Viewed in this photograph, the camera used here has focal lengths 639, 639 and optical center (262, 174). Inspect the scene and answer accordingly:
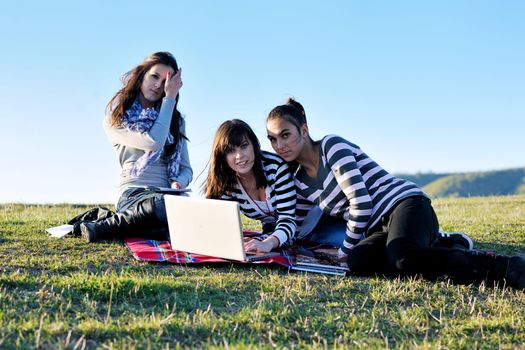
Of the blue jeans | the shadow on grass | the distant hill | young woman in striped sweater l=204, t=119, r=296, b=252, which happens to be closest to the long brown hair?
young woman in striped sweater l=204, t=119, r=296, b=252

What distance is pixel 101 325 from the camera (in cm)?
381

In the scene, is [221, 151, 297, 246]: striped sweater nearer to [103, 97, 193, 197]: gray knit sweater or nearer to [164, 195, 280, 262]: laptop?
[164, 195, 280, 262]: laptop

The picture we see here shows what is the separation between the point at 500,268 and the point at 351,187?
4.93 ft

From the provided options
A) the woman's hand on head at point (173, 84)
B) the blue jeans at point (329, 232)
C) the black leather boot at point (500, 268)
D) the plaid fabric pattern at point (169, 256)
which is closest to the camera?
the black leather boot at point (500, 268)

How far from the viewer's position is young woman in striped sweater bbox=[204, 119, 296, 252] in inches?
255

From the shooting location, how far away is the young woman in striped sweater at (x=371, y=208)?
17.9ft

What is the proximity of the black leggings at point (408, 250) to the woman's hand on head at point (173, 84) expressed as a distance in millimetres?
3041

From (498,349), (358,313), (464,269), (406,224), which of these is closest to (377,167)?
(406,224)

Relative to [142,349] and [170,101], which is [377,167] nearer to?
[170,101]

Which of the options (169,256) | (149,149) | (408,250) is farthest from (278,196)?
(149,149)

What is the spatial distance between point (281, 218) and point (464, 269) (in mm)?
1974

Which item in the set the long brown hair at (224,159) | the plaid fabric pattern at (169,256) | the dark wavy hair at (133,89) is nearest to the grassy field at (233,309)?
the plaid fabric pattern at (169,256)

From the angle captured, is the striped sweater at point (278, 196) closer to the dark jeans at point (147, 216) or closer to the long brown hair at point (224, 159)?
the long brown hair at point (224, 159)

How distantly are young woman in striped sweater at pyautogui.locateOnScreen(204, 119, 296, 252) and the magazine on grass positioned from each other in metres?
0.25
